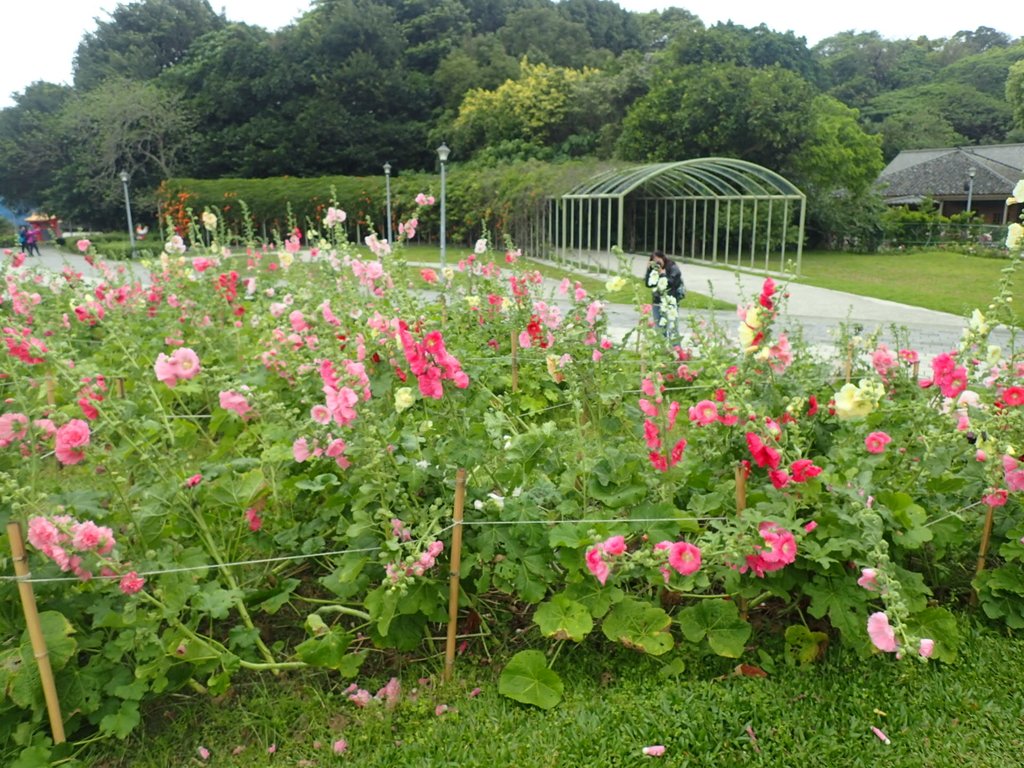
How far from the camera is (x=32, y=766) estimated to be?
6.08 ft

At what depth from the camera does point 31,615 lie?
1830 mm

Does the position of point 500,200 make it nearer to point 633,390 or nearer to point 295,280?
point 295,280

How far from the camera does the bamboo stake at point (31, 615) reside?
71.8 inches

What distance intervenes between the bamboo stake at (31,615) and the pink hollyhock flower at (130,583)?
19 cm

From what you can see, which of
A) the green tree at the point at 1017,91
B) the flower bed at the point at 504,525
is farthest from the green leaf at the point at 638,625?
the green tree at the point at 1017,91

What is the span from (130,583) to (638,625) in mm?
1299

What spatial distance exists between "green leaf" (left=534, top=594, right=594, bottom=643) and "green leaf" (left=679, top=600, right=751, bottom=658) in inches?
11.6

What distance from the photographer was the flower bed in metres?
1.98

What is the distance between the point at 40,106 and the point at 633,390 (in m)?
49.4

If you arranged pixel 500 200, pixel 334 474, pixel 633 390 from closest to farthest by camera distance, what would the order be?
pixel 334 474, pixel 633 390, pixel 500 200

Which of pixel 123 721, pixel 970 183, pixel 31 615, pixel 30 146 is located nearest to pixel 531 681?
pixel 123 721

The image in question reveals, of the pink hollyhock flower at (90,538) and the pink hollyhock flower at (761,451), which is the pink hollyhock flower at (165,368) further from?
the pink hollyhock flower at (761,451)

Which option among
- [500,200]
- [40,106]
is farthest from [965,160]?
[40,106]

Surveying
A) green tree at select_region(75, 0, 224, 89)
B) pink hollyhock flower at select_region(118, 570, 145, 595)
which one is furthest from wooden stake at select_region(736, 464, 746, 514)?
green tree at select_region(75, 0, 224, 89)
